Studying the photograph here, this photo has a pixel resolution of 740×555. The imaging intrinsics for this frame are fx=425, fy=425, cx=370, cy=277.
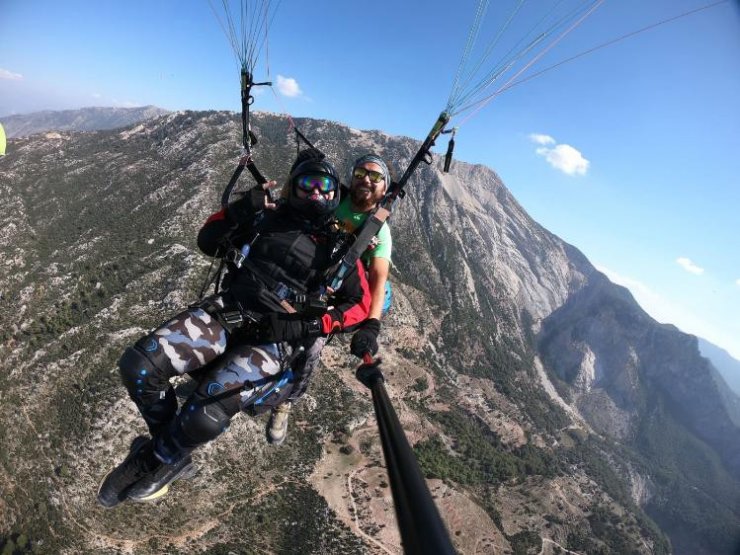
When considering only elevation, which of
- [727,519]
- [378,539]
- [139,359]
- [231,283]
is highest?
[231,283]

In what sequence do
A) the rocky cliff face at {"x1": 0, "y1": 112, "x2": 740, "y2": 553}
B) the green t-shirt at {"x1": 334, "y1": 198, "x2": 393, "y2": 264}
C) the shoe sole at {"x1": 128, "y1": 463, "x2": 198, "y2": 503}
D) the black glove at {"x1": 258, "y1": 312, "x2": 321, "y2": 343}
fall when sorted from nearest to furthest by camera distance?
1. the black glove at {"x1": 258, "y1": 312, "x2": 321, "y2": 343}
2. the shoe sole at {"x1": 128, "y1": 463, "x2": 198, "y2": 503}
3. the green t-shirt at {"x1": 334, "y1": 198, "x2": 393, "y2": 264}
4. the rocky cliff face at {"x1": 0, "y1": 112, "x2": 740, "y2": 553}

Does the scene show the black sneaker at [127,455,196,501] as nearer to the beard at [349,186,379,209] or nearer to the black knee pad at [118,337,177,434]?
the black knee pad at [118,337,177,434]

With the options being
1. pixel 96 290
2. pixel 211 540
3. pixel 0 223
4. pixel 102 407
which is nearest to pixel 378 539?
pixel 211 540

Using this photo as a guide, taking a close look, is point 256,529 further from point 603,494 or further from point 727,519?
point 727,519

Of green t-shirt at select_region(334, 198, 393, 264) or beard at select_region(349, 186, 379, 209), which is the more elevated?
beard at select_region(349, 186, 379, 209)

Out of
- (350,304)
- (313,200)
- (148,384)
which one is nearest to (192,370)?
(148,384)

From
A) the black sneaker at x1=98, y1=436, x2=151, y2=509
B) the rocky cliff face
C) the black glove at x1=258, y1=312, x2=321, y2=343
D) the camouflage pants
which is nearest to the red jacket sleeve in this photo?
the black glove at x1=258, y1=312, x2=321, y2=343

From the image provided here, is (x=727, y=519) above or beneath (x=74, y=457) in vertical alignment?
beneath

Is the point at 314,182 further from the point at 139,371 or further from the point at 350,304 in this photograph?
the point at 139,371
